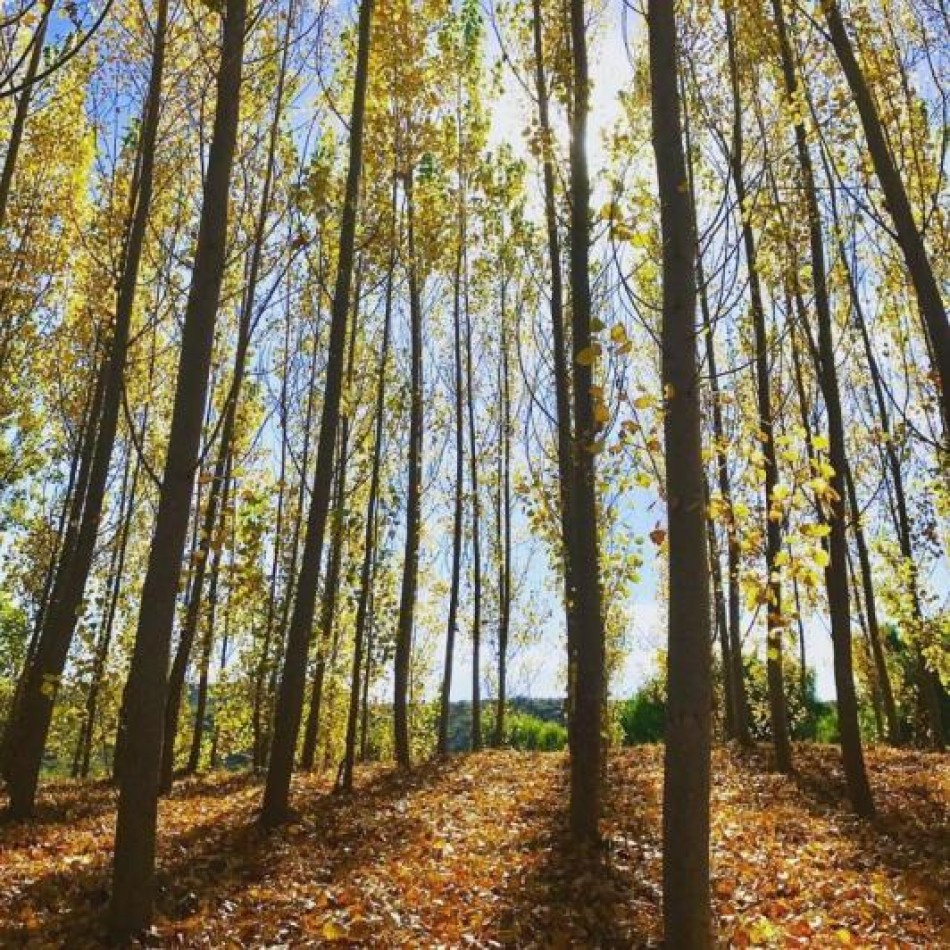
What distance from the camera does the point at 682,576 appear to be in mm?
3166

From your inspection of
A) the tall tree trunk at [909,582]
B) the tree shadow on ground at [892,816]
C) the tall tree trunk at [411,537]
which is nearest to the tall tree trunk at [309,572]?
the tall tree trunk at [411,537]

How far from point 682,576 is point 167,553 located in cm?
285

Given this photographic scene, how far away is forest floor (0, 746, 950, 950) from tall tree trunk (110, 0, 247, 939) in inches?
15.1

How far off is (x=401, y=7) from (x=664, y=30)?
843cm

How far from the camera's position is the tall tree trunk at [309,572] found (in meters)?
7.29

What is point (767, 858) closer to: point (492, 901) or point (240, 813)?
point (492, 901)

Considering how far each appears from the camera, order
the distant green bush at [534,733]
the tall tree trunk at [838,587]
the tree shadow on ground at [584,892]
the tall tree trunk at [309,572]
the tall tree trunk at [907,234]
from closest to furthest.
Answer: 1. the tree shadow on ground at [584,892]
2. the tall tree trunk at [907,234]
3. the tall tree trunk at [309,572]
4. the tall tree trunk at [838,587]
5. the distant green bush at [534,733]

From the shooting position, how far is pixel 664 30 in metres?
3.69

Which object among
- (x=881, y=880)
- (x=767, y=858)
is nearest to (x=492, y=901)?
(x=767, y=858)

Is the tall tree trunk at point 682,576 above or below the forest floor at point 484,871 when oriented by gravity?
above

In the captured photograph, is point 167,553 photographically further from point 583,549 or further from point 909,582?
point 909,582

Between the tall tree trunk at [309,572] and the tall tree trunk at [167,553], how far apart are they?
2.71 meters

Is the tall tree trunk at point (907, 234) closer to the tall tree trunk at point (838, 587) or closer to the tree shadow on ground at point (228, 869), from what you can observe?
the tall tree trunk at point (838, 587)

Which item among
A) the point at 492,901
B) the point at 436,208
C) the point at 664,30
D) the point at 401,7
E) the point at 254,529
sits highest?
the point at 401,7
